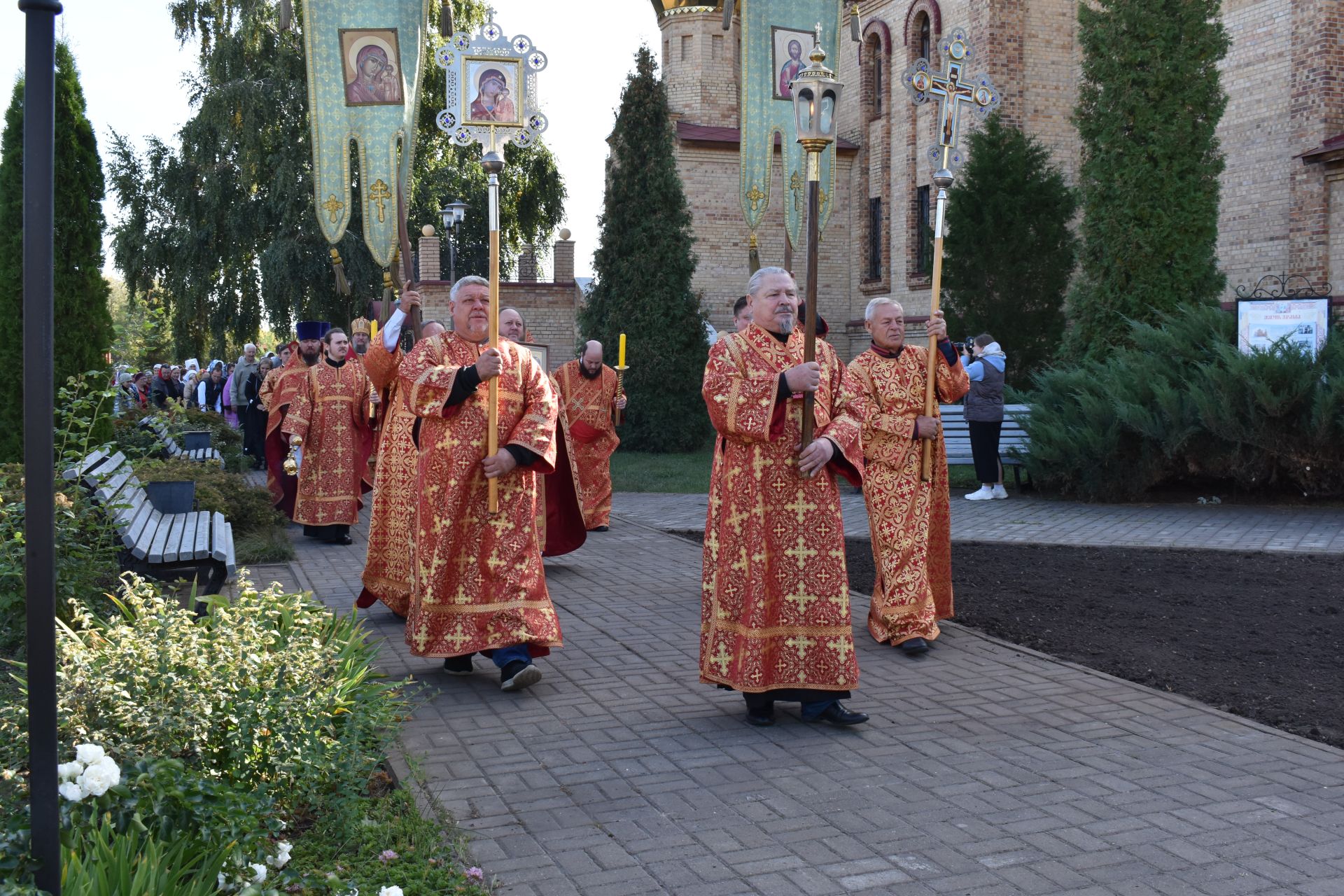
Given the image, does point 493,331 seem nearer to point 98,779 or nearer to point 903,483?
point 903,483

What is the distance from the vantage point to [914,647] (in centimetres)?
686

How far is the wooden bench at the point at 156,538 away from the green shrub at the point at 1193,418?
9138 mm

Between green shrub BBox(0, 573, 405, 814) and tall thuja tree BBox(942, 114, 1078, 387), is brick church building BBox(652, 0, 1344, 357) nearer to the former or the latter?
tall thuja tree BBox(942, 114, 1078, 387)

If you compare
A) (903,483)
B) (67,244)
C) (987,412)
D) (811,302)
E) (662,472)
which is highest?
(67,244)

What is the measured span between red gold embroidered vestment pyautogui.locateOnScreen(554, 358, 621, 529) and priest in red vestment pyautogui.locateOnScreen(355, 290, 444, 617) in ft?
13.2

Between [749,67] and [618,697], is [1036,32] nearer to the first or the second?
[749,67]

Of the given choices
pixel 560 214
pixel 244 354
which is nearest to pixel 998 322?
pixel 244 354

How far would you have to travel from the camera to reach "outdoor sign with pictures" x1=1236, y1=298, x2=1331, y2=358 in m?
13.7

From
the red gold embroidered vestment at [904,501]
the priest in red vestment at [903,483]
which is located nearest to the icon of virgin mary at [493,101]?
the priest in red vestment at [903,483]

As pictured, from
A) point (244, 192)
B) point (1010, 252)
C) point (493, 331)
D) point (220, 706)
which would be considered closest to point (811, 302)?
point (493, 331)

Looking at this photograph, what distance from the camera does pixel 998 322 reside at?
71.1ft

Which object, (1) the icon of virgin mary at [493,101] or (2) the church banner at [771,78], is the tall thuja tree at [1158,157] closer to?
(2) the church banner at [771,78]

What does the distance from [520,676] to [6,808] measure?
2.91 m

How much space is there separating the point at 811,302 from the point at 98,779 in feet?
10.9
